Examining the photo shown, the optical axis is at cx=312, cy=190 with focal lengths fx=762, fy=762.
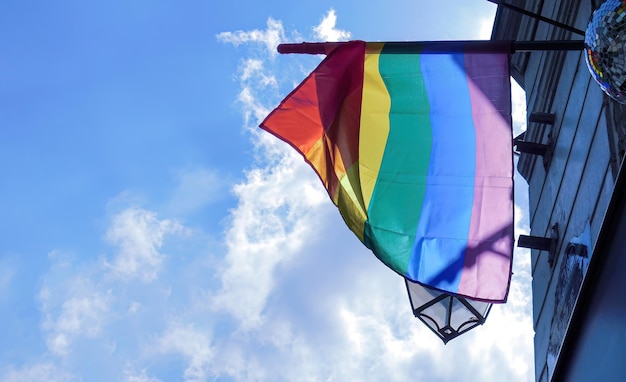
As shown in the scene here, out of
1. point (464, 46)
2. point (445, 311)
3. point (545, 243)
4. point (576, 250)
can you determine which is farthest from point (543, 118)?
point (464, 46)

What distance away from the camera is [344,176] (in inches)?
269

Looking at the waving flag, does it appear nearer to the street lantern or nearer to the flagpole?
the flagpole

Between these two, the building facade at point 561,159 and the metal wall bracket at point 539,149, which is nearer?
the building facade at point 561,159

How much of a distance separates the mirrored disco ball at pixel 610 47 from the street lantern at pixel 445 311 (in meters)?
5.51

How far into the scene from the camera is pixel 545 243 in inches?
340

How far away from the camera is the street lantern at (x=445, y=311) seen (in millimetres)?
8953

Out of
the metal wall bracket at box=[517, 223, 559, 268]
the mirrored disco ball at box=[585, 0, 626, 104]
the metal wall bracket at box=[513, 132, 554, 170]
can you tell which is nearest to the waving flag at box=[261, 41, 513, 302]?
the mirrored disco ball at box=[585, 0, 626, 104]

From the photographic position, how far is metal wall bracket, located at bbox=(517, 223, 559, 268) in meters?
8.37

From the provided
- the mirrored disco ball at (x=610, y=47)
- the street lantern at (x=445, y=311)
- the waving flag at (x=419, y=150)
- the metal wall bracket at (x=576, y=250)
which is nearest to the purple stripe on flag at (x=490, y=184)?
the waving flag at (x=419, y=150)

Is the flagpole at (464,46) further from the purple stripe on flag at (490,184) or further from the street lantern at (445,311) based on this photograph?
the street lantern at (445,311)

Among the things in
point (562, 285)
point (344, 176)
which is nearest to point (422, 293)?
point (562, 285)

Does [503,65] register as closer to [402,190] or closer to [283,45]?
[402,190]

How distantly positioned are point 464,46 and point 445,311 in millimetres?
3739

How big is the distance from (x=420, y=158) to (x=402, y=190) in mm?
323
